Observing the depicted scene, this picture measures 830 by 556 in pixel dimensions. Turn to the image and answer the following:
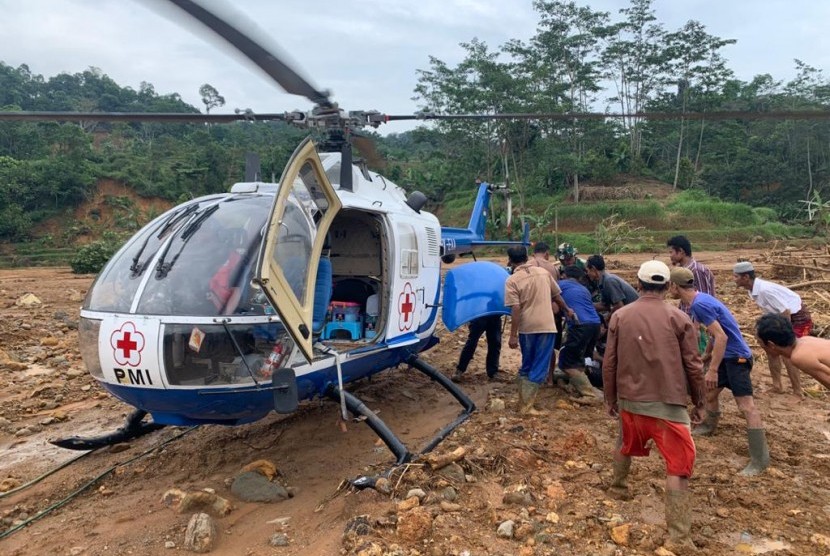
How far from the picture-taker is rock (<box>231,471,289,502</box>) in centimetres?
444


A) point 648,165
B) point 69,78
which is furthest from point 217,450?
point 69,78

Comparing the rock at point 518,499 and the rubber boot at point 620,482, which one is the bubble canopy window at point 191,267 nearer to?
the rock at point 518,499

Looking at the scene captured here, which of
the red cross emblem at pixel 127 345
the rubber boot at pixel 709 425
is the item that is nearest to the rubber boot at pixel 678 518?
the rubber boot at pixel 709 425

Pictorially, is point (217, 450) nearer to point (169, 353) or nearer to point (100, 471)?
point (100, 471)

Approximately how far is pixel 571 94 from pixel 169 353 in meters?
40.3

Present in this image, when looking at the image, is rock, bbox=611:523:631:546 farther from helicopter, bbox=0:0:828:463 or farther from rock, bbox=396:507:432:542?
helicopter, bbox=0:0:828:463

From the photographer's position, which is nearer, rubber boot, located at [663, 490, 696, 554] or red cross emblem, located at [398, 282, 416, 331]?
rubber boot, located at [663, 490, 696, 554]

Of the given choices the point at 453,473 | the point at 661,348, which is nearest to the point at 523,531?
the point at 453,473

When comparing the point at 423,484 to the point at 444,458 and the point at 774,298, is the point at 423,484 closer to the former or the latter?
the point at 444,458

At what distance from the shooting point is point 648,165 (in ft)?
140

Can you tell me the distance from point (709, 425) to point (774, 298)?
5.54ft

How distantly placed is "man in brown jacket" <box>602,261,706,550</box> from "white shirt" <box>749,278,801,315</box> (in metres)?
2.95

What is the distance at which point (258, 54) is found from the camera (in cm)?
368

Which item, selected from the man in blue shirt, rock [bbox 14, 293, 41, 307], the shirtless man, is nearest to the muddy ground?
the man in blue shirt
